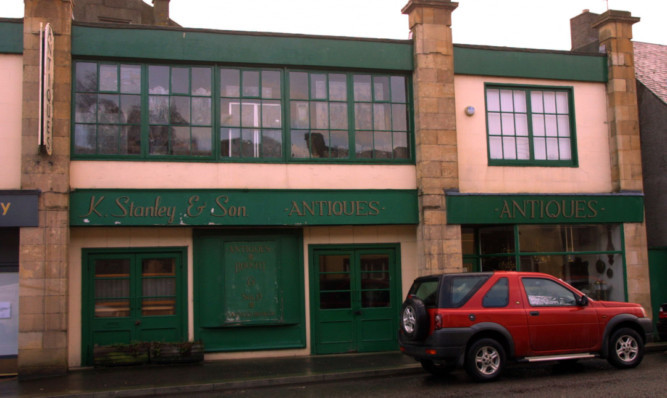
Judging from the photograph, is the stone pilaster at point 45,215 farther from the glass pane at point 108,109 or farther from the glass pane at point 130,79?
the glass pane at point 130,79

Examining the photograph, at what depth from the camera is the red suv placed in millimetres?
9906

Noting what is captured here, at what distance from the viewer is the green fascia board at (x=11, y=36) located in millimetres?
12031

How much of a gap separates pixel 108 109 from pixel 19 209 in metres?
2.49

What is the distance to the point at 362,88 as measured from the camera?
543 inches

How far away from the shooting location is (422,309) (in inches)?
393

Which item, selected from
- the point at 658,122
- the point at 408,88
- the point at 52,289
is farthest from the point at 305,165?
the point at 658,122

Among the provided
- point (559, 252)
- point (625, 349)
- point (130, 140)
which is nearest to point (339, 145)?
point (130, 140)

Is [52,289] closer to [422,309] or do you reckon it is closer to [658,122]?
[422,309]

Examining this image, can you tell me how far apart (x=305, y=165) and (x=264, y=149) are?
90 centimetres

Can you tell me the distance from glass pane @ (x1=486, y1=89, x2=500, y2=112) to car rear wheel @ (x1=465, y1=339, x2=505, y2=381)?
6.12 meters

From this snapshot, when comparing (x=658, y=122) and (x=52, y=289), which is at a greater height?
(x=658, y=122)

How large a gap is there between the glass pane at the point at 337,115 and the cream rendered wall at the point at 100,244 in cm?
371

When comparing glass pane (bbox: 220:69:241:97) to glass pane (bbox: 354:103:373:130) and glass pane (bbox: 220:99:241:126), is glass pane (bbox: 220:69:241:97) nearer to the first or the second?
glass pane (bbox: 220:99:241:126)

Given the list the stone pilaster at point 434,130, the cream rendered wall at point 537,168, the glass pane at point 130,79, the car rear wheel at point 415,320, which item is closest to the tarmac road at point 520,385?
the car rear wheel at point 415,320
